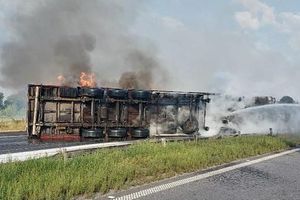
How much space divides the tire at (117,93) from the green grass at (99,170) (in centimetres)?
609

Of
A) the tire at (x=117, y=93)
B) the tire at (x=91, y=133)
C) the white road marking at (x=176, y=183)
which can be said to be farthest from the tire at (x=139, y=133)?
the white road marking at (x=176, y=183)

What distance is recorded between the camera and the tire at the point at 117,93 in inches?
A: 779

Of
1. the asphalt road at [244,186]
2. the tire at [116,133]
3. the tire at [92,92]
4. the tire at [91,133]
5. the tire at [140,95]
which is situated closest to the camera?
the asphalt road at [244,186]

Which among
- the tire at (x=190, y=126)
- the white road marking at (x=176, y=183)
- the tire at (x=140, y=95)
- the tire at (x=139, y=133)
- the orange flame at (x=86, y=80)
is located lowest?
the white road marking at (x=176, y=183)

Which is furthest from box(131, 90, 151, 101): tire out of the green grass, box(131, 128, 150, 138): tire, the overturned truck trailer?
the green grass

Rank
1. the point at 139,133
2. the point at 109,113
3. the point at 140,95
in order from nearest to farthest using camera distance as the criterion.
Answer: the point at 109,113 → the point at 139,133 → the point at 140,95

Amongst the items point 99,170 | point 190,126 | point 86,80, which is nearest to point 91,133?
point 190,126

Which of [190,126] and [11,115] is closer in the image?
[190,126]

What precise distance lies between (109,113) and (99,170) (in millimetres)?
10579

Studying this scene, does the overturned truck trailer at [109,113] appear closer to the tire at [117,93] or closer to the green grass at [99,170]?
the tire at [117,93]

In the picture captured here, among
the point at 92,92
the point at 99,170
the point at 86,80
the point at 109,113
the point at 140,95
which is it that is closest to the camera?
the point at 99,170

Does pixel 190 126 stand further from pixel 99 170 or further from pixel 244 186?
pixel 99 170

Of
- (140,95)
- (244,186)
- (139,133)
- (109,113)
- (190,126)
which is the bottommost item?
(244,186)

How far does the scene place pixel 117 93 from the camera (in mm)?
19969
